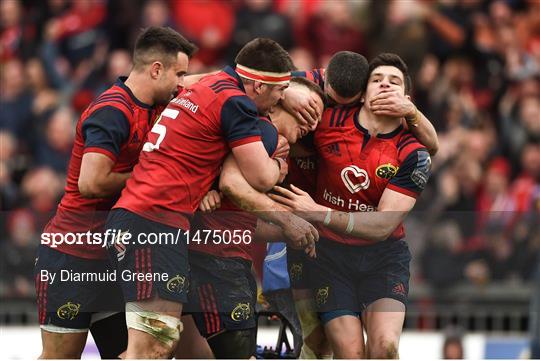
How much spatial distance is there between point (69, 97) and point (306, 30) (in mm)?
2483

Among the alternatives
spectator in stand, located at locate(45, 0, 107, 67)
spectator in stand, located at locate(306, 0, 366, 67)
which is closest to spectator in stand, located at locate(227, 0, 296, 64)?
spectator in stand, located at locate(306, 0, 366, 67)

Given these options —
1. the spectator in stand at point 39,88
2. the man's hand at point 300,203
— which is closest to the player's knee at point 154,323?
the man's hand at point 300,203

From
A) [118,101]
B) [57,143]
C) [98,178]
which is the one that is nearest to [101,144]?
[98,178]

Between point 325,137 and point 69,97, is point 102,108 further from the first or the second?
point 69,97

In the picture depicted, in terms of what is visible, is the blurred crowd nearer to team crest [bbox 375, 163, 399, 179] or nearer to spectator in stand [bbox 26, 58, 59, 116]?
spectator in stand [bbox 26, 58, 59, 116]

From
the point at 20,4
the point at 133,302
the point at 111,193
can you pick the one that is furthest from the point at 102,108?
the point at 20,4

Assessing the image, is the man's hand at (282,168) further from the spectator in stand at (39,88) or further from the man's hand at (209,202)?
the spectator in stand at (39,88)

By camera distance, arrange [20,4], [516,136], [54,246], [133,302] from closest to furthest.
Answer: [133,302], [54,246], [516,136], [20,4]

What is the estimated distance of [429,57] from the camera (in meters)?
14.7

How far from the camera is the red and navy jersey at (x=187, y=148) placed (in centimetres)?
820

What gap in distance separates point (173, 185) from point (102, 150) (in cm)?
46

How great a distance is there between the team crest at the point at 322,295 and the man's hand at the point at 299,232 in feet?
1.54

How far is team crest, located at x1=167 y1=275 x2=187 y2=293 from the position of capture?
8.19 meters

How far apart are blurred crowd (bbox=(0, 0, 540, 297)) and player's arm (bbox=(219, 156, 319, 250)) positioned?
425 cm
